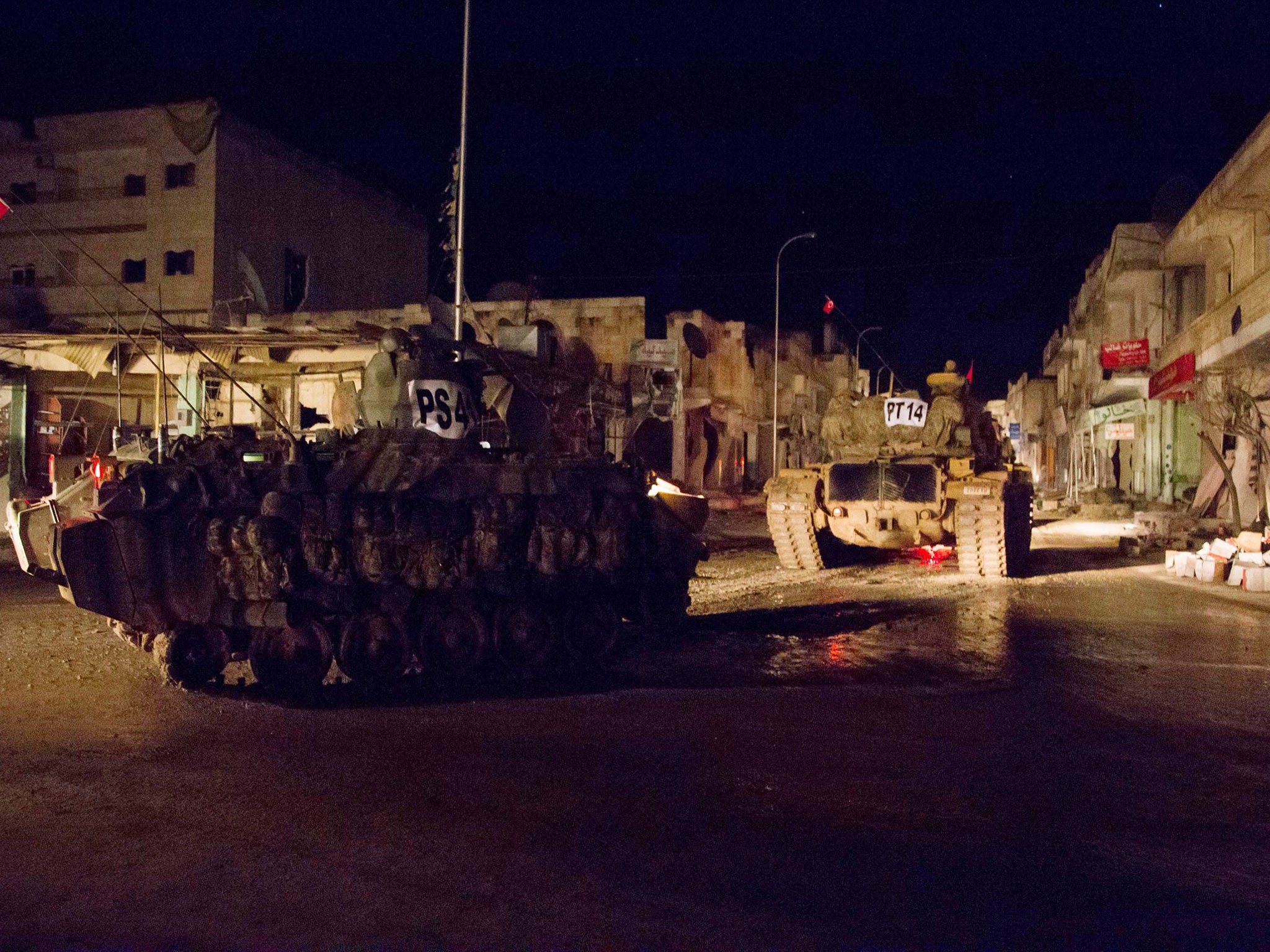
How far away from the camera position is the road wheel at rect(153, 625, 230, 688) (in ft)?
24.5

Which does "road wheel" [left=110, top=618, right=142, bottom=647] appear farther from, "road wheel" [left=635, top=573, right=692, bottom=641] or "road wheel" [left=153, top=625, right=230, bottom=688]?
"road wheel" [left=635, top=573, right=692, bottom=641]

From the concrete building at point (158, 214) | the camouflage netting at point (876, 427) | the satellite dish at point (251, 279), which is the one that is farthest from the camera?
the satellite dish at point (251, 279)

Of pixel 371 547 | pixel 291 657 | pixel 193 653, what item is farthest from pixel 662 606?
pixel 193 653

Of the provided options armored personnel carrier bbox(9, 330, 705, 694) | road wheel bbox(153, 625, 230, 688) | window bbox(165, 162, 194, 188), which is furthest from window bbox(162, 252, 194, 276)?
road wheel bbox(153, 625, 230, 688)

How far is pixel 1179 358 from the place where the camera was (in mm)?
25672

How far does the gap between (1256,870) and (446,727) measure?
441 cm

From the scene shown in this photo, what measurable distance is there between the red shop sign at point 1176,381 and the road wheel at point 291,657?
75.4 ft

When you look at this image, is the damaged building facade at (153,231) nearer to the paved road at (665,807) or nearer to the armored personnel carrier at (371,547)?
the armored personnel carrier at (371,547)

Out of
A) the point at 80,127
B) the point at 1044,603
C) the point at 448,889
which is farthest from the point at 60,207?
the point at 448,889

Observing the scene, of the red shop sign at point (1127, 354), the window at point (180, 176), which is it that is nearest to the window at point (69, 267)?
the window at point (180, 176)

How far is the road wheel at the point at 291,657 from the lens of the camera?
756 cm

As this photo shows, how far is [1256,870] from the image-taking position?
422cm

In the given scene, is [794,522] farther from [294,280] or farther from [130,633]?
[294,280]

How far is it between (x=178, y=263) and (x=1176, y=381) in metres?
27.4
